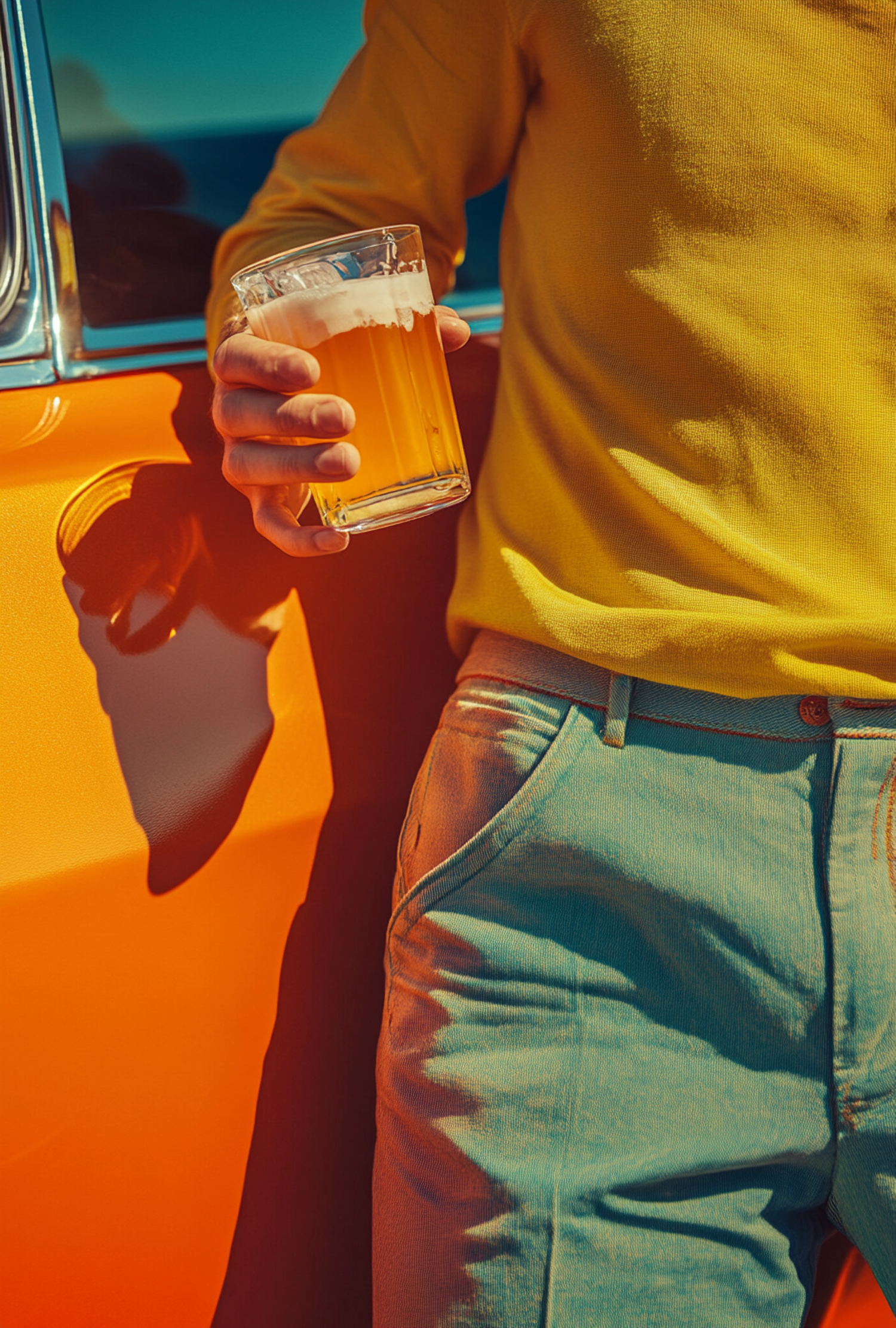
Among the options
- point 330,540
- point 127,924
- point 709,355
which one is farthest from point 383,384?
point 127,924

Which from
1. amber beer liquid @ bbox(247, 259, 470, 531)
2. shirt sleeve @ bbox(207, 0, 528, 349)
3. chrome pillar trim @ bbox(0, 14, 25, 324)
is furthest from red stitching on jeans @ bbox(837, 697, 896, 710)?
chrome pillar trim @ bbox(0, 14, 25, 324)

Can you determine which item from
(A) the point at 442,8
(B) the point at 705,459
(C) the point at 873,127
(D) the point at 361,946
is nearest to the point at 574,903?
(D) the point at 361,946

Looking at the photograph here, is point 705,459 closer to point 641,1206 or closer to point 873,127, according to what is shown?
point 873,127

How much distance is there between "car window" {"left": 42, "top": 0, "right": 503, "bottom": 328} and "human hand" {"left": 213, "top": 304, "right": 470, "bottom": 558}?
1.61 ft

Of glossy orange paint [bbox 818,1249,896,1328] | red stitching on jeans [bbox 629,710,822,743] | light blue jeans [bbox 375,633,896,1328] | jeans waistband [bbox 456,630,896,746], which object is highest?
jeans waistband [bbox 456,630,896,746]

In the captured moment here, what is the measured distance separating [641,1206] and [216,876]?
0.50m

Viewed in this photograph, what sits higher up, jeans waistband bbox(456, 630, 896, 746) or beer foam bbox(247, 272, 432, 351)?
beer foam bbox(247, 272, 432, 351)

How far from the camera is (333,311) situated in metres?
0.81

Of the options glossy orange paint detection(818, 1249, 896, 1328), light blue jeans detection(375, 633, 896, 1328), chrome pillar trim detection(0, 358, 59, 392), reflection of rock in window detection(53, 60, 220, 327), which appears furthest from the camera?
reflection of rock in window detection(53, 60, 220, 327)

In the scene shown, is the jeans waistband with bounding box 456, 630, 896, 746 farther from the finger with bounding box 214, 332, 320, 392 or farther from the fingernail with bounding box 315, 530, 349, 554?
the finger with bounding box 214, 332, 320, 392

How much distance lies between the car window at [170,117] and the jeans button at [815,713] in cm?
102

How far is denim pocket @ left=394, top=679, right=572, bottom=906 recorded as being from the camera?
2.89ft

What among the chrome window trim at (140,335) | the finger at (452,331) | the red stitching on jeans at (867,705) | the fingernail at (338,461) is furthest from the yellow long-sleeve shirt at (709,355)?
the chrome window trim at (140,335)

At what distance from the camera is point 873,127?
0.96 m
